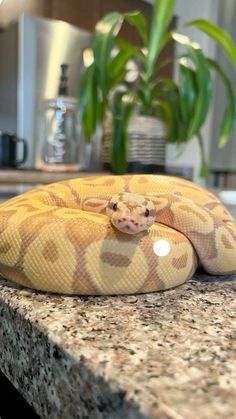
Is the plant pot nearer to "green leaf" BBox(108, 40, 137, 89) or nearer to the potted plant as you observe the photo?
the potted plant

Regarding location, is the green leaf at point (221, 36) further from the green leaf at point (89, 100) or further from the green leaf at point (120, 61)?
the green leaf at point (89, 100)

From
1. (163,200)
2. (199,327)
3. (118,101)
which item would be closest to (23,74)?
(118,101)

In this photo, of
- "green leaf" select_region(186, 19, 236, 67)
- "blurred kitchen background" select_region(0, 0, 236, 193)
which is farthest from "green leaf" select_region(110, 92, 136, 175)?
"blurred kitchen background" select_region(0, 0, 236, 193)

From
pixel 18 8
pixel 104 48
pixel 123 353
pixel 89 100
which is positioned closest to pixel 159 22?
pixel 104 48

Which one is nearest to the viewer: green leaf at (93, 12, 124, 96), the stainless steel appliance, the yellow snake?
the yellow snake

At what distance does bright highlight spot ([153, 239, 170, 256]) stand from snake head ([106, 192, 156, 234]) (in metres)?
0.02

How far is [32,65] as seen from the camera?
200 centimetres

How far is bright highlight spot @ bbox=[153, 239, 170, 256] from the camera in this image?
36 centimetres

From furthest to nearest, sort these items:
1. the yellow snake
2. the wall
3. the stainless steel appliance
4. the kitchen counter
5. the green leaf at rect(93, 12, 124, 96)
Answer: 1. the wall
2. the stainless steel appliance
3. the green leaf at rect(93, 12, 124, 96)
4. the yellow snake
5. the kitchen counter

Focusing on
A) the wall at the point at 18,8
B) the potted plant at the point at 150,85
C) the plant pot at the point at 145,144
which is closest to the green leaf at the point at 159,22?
the potted plant at the point at 150,85

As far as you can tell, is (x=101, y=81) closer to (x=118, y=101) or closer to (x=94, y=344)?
(x=118, y=101)

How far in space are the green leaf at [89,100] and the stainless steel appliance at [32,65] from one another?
71 centimetres

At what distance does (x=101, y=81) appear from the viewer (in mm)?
1160

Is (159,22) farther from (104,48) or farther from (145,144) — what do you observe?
(145,144)
